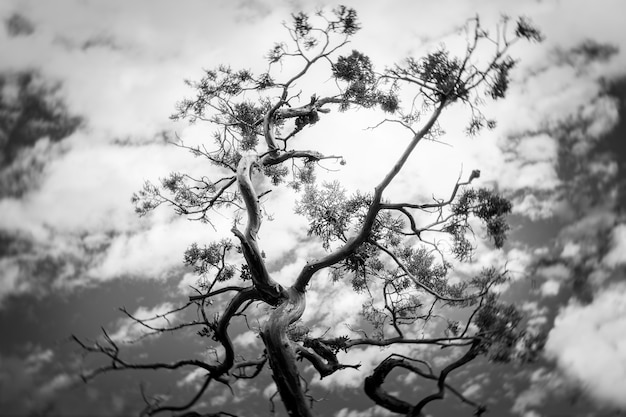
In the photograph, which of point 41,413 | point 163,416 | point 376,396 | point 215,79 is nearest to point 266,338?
point 163,416

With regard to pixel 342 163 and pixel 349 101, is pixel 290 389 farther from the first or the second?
pixel 349 101

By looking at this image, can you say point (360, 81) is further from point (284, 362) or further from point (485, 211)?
point (284, 362)

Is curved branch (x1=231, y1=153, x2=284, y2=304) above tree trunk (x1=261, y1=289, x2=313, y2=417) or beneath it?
above

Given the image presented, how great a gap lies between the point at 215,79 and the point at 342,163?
3.35 meters

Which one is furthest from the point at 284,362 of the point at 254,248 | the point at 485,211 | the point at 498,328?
the point at 485,211

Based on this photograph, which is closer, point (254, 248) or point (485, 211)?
point (254, 248)

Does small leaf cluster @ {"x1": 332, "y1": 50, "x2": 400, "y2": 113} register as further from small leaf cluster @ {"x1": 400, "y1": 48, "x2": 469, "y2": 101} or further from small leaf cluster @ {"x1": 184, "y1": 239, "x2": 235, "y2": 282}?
small leaf cluster @ {"x1": 184, "y1": 239, "x2": 235, "y2": 282}

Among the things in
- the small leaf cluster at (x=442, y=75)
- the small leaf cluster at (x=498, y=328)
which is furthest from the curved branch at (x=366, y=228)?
the small leaf cluster at (x=498, y=328)

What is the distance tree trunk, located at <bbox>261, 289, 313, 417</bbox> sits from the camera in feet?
11.6

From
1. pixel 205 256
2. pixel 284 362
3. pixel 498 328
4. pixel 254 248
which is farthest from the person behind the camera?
pixel 205 256

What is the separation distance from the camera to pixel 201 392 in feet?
11.9

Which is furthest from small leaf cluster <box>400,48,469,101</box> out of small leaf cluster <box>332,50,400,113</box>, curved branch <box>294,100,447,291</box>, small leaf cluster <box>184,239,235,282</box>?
small leaf cluster <box>184,239,235,282</box>

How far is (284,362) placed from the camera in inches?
146

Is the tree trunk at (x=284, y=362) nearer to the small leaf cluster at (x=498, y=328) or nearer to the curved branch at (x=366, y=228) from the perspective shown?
the curved branch at (x=366, y=228)
